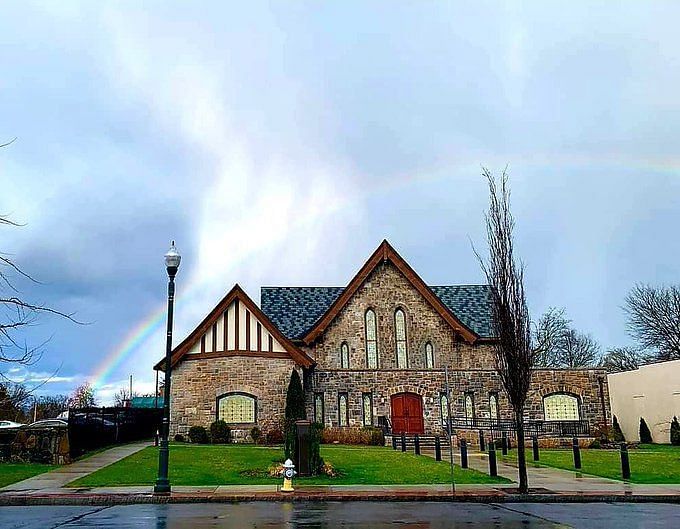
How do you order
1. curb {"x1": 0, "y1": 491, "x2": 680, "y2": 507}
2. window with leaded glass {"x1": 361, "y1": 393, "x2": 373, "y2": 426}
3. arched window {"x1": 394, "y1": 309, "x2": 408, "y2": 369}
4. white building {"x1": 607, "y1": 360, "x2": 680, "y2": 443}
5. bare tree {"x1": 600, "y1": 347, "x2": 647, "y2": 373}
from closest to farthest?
curb {"x1": 0, "y1": 491, "x2": 680, "y2": 507}, window with leaded glass {"x1": 361, "y1": 393, "x2": 373, "y2": 426}, white building {"x1": 607, "y1": 360, "x2": 680, "y2": 443}, arched window {"x1": 394, "y1": 309, "x2": 408, "y2": 369}, bare tree {"x1": 600, "y1": 347, "x2": 647, "y2": 373}

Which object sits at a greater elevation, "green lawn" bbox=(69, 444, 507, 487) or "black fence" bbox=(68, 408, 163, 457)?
"black fence" bbox=(68, 408, 163, 457)

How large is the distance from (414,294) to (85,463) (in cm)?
2090

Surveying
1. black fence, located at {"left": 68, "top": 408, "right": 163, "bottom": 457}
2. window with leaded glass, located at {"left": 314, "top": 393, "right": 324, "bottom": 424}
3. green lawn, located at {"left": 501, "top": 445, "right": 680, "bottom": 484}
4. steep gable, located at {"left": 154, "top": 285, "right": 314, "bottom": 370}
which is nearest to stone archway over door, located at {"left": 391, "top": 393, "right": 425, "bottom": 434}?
window with leaded glass, located at {"left": 314, "top": 393, "right": 324, "bottom": 424}

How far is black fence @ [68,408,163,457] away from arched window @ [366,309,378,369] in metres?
13.3

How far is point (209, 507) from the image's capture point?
14867 millimetres

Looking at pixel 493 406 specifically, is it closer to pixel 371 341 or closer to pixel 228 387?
pixel 371 341

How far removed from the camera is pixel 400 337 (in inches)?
1517

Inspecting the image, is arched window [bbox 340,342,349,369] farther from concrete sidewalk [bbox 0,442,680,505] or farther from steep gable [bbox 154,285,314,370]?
concrete sidewalk [bbox 0,442,680,505]

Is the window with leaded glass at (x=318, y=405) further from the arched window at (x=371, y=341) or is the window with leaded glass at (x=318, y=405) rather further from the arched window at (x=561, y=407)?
the arched window at (x=561, y=407)

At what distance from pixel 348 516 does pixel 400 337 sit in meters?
25.6

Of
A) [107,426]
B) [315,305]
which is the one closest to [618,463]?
[315,305]

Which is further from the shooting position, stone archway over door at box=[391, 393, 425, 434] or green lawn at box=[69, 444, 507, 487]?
stone archway over door at box=[391, 393, 425, 434]

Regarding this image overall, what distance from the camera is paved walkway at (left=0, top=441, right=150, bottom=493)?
1748 centimetres

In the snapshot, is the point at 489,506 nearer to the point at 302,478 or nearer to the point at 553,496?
the point at 553,496
